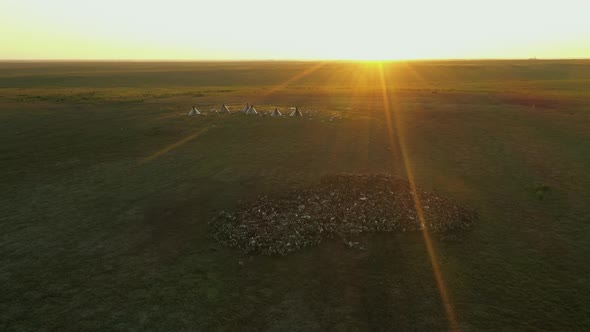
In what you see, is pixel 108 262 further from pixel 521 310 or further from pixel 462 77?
pixel 462 77

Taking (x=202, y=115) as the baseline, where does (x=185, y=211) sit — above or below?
below

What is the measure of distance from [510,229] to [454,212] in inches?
84.3

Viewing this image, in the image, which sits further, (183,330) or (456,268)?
(456,268)

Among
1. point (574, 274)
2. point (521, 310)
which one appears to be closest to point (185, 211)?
point (521, 310)

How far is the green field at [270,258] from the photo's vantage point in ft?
34.1

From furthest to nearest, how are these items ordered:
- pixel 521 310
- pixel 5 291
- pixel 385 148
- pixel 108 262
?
pixel 385 148 < pixel 108 262 < pixel 5 291 < pixel 521 310

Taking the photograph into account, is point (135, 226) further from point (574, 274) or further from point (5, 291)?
point (574, 274)

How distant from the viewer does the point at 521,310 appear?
34.2 feet

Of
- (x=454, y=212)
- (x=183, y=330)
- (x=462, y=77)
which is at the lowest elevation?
(x=183, y=330)

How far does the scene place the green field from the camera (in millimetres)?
10391

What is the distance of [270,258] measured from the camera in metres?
13.2

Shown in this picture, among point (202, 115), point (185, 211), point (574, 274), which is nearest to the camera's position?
point (574, 274)

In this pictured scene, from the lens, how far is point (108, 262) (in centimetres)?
1284

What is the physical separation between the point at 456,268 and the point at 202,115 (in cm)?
3298
